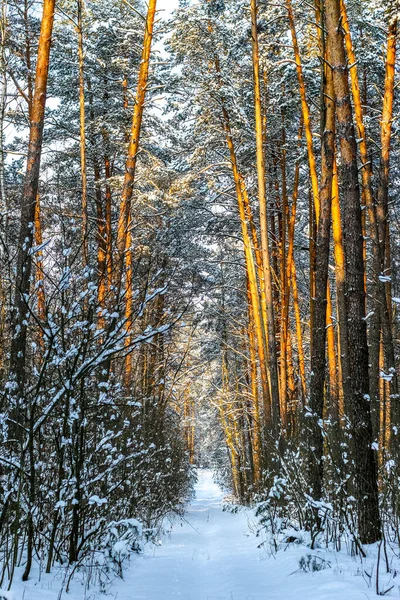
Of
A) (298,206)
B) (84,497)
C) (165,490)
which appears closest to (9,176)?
(298,206)

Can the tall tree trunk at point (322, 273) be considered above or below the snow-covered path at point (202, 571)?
above

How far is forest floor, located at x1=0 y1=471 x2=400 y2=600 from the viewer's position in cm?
381

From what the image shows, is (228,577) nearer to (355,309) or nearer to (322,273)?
(355,309)

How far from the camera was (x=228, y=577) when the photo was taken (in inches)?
221

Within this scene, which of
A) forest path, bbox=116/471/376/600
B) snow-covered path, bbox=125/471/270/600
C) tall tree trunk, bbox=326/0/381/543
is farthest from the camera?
tall tree trunk, bbox=326/0/381/543

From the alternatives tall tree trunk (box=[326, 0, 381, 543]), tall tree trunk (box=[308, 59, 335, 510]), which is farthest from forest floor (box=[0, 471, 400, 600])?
tall tree trunk (box=[308, 59, 335, 510])

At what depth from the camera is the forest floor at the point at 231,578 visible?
150 inches

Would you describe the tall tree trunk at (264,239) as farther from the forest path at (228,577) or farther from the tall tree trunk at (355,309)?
the tall tree trunk at (355,309)

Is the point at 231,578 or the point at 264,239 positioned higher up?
the point at 264,239

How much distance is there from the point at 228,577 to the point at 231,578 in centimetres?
13

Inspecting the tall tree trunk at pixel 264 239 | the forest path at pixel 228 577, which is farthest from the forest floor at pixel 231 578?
the tall tree trunk at pixel 264 239

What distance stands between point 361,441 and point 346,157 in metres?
2.93

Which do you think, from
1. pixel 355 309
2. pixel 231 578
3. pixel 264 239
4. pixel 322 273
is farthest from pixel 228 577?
pixel 264 239

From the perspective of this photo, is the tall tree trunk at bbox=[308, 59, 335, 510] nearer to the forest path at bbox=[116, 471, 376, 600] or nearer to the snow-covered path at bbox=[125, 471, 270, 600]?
the forest path at bbox=[116, 471, 376, 600]
